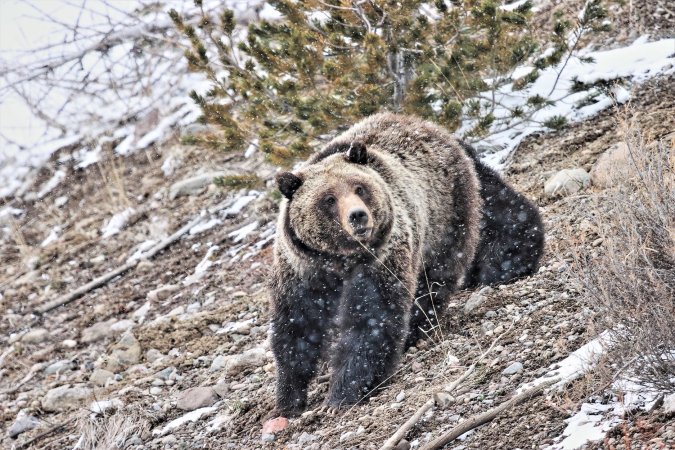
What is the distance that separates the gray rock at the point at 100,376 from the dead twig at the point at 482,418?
13.6ft

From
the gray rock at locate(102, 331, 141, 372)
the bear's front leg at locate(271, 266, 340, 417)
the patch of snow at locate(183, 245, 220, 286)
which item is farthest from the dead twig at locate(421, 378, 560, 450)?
the patch of snow at locate(183, 245, 220, 286)

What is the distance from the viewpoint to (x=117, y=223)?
11562mm

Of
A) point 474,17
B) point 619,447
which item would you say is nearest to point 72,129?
point 474,17

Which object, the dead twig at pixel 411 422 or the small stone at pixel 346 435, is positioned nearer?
the dead twig at pixel 411 422

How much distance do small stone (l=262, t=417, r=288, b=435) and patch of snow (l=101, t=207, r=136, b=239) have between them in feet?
24.8

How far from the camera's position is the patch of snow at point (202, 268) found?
346 inches

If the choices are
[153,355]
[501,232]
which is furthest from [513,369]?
[153,355]

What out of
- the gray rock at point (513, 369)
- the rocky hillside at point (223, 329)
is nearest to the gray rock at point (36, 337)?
the rocky hillside at point (223, 329)

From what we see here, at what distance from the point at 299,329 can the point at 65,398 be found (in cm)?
273

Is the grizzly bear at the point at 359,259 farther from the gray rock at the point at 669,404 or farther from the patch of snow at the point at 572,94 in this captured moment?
the patch of snow at the point at 572,94

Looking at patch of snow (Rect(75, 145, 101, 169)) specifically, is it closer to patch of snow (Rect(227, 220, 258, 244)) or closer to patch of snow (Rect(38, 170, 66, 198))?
patch of snow (Rect(38, 170, 66, 198))

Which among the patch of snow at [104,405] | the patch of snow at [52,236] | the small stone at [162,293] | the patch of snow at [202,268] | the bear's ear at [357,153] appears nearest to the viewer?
the bear's ear at [357,153]

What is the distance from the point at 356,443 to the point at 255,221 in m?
6.18

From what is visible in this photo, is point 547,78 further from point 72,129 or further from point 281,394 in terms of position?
point 72,129
